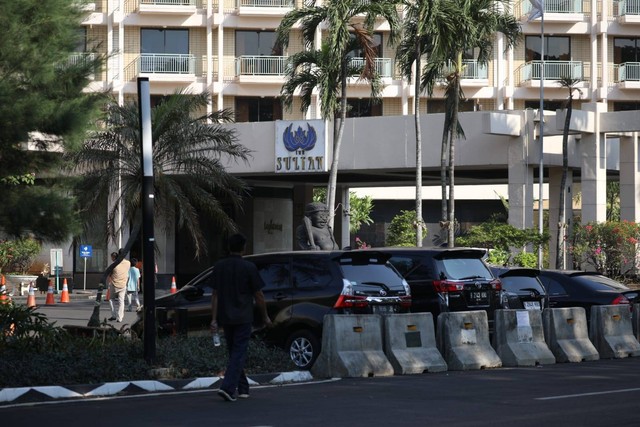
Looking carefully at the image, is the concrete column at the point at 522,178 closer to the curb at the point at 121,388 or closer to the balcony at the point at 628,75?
the curb at the point at 121,388

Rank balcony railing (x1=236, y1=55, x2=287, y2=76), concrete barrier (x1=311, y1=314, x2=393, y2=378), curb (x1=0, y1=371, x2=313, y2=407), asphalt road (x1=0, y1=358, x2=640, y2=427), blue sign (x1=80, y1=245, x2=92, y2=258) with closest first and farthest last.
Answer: asphalt road (x1=0, y1=358, x2=640, y2=427)
curb (x1=0, y1=371, x2=313, y2=407)
concrete barrier (x1=311, y1=314, x2=393, y2=378)
blue sign (x1=80, y1=245, x2=92, y2=258)
balcony railing (x1=236, y1=55, x2=287, y2=76)

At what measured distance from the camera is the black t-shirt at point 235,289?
1315 cm

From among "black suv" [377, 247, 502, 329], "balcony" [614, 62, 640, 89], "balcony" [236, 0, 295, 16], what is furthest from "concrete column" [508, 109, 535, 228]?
"balcony" [614, 62, 640, 89]

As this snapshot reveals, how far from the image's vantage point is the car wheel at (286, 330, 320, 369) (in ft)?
54.1

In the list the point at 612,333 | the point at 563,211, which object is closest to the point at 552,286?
the point at 612,333

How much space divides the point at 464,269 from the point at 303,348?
10.8 feet

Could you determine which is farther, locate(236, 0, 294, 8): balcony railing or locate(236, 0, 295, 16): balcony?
locate(236, 0, 294, 8): balcony railing

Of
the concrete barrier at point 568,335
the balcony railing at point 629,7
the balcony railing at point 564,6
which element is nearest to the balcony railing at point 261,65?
the balcony railing at point 564,6

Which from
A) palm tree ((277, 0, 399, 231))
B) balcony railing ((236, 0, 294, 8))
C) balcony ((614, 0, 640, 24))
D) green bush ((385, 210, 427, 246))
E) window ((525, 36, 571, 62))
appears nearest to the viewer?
palm tree ((277, 0, 399, 231))

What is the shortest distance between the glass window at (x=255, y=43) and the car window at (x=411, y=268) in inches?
1727

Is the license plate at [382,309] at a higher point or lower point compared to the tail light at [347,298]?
lower

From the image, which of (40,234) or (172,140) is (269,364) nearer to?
(40,234)

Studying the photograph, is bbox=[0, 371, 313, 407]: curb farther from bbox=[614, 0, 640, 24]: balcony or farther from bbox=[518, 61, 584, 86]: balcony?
bbox=[614, 0, 640, 24]: balcony

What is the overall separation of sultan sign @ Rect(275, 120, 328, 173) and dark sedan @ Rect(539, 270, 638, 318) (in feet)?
64.5
